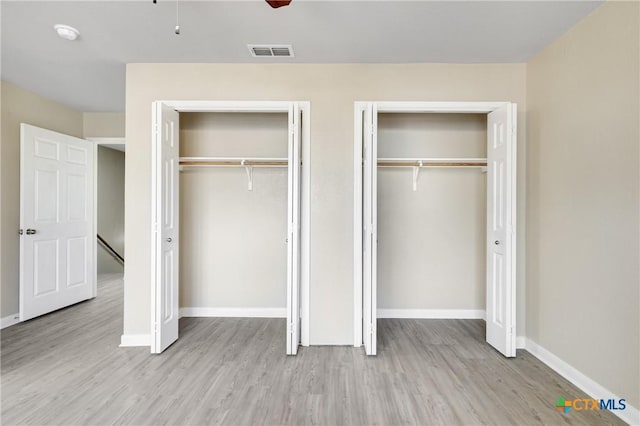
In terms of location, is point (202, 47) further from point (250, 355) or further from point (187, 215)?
point (250, 355)

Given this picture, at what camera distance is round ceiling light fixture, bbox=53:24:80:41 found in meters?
2.50

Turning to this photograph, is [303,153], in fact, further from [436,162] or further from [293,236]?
[436,162]

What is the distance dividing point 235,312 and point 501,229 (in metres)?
2.95

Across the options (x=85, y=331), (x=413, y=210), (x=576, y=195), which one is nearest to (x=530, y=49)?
(x=576, y=195)

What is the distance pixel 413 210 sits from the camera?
12.7 ft

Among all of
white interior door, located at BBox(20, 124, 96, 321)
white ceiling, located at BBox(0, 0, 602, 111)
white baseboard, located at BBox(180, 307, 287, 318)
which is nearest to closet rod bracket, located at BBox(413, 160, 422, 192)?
white ceiling, located at BBox(0, 0, 602, 111)

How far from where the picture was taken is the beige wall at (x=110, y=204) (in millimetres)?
6902

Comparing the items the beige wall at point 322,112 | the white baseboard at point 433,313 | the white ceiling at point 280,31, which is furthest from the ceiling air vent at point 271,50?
the white baseboard at point 433,313

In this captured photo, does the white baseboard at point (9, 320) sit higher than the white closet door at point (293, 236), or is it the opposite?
the white closet door at point (293, 236)

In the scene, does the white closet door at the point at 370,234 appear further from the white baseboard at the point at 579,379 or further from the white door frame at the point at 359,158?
the white baseboard at the point at 579,379

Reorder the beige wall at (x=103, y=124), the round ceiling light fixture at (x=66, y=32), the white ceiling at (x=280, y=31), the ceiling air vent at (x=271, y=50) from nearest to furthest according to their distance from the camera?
the white ceiling at (x=280, y=31) < the round ceiling light fixture at (x=66, y=32) < the ceiling air vent at (x=271, y=50) < the beige wall at (x=103, y=124)

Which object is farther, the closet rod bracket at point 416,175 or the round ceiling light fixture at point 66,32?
the closet rod bracket at point 416,175

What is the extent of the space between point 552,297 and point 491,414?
1202 millimetres

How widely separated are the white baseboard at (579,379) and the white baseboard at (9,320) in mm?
5322
